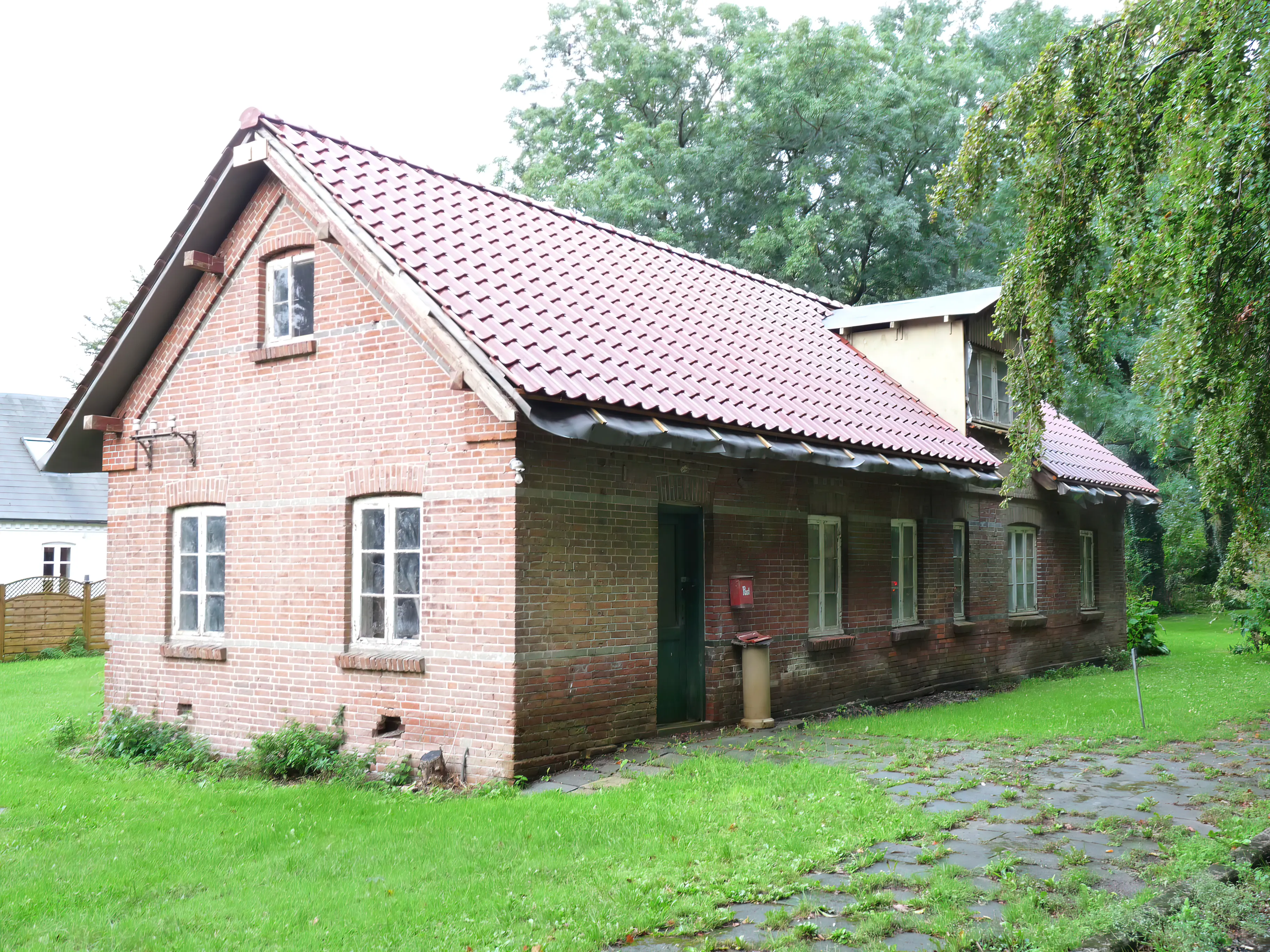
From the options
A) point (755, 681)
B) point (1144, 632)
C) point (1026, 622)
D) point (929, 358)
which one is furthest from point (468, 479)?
point (1144, 632)

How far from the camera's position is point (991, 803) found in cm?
838

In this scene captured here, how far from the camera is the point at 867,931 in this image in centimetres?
555

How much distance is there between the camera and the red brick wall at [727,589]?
983cm

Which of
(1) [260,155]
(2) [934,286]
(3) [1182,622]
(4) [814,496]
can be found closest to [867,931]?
(4) [814,496]

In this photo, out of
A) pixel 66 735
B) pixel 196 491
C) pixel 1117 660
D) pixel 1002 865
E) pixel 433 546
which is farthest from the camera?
pixel 1117 660

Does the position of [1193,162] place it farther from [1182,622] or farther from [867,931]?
[1182,622]

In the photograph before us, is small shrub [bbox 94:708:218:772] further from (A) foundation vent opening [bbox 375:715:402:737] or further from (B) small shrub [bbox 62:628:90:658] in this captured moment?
(B) small shrub [bbox 62:628:90:658]

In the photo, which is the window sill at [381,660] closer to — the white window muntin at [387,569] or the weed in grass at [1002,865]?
the white window muntin at [387,569]

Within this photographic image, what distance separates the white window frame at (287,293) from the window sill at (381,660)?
130 inches

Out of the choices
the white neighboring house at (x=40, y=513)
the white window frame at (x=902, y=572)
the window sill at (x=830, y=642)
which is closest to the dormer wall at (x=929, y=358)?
the white window frame at (x=902, y=572)

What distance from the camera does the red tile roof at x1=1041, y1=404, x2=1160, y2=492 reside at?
18.6 m

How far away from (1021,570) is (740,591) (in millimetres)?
8556

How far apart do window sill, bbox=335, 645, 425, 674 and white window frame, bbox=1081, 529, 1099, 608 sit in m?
14.8

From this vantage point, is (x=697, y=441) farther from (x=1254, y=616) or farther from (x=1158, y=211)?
(x=1254, y=616)
